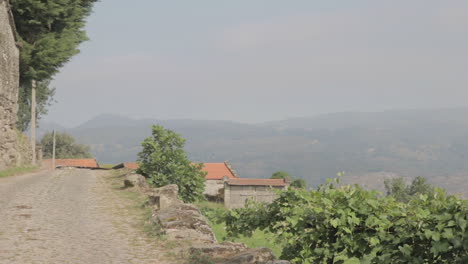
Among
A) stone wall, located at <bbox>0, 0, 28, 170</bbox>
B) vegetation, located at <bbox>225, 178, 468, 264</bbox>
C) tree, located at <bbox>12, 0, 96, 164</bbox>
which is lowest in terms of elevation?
vegetation, located at <bbox>225, 178, 468, 264</bbox>

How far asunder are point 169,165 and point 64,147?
3171 inches

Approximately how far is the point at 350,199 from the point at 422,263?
46.5 inches

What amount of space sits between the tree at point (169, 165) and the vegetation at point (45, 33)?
1670 centimetres

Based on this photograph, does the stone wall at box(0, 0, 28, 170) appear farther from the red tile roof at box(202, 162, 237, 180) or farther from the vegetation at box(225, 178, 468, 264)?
the red tile roof at box(202, 162, 237, 180)

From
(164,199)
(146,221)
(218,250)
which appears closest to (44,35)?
(164,199)

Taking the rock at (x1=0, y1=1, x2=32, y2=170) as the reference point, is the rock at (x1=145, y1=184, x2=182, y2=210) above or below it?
below

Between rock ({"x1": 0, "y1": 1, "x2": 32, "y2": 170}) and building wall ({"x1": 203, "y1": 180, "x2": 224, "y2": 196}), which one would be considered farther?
building wall ({"x1": 203, "y1": 180, "x2": 224, "y2": 196})

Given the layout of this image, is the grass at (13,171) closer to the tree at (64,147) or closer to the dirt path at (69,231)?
the dirt path at (69,231)

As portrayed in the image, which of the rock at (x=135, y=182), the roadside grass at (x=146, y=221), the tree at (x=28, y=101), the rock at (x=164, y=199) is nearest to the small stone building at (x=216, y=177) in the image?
the tree at (x=28, y=101)

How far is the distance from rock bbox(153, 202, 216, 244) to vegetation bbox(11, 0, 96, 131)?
1059 inches

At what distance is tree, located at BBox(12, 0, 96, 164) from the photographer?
3525 cm

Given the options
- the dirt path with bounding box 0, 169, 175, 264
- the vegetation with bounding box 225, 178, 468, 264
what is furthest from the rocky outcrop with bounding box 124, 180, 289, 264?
the vegetation with bounding box 225, 178, 468, 264

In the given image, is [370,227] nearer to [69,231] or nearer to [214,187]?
[69,231]

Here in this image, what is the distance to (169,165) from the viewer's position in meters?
23.2
